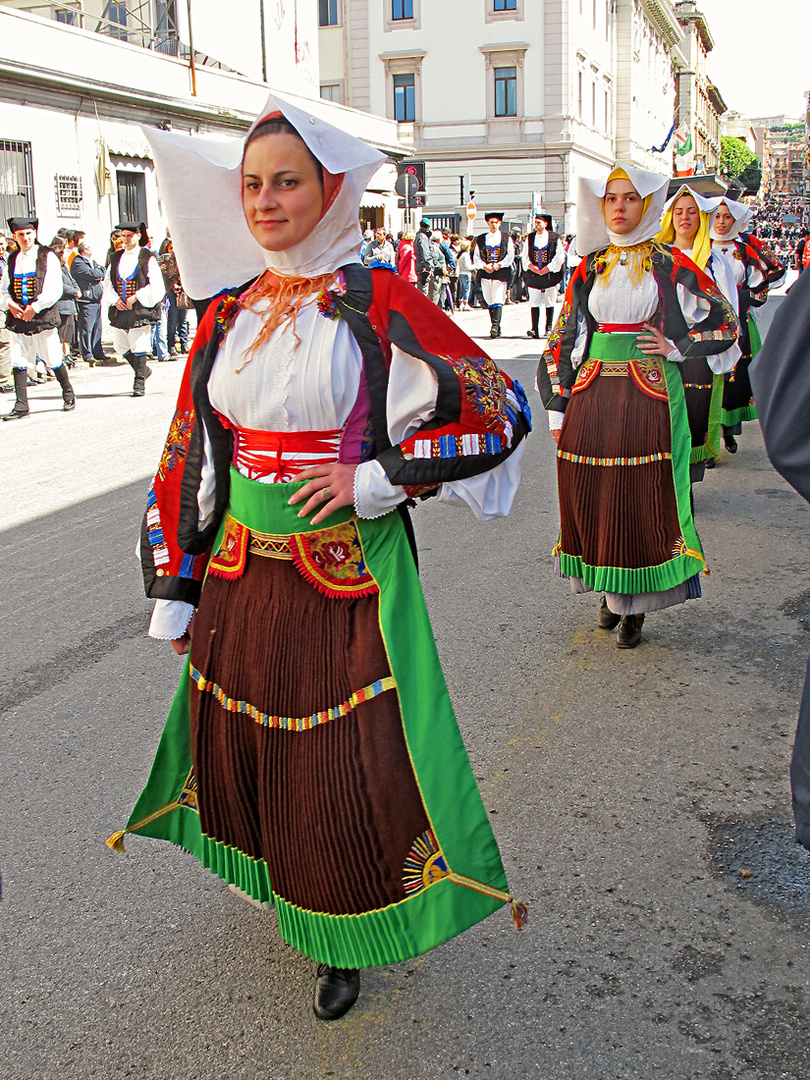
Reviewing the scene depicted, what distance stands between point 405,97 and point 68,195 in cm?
3362

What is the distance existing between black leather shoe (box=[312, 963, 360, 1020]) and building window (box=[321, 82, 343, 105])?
50551 millimetres

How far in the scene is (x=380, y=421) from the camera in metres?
2.46

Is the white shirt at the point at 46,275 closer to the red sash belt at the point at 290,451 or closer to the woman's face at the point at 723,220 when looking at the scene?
the woman's face at the point at 723,220

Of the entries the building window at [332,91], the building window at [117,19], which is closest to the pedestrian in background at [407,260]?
the building window at [117,19]

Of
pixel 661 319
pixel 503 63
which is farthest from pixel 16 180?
pixel 503 63

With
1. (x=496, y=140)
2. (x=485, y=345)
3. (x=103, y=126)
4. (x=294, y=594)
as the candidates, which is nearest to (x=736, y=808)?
(x=294, y=594)

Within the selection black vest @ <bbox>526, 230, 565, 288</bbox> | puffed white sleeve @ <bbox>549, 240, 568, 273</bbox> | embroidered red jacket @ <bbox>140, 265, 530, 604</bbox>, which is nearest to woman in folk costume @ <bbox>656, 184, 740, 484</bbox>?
embroidered red jacket @ <bbox>140, 265, 530, 604</bbox>

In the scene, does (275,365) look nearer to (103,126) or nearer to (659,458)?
(659,458)

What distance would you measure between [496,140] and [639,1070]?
48155 millimetres

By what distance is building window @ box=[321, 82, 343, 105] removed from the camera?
4931 centimetres

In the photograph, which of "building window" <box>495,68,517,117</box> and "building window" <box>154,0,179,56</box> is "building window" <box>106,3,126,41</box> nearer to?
"building window" <box>154,0,179,56</box>

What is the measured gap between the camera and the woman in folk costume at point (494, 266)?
65.0ft

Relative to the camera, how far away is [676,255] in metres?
5.04

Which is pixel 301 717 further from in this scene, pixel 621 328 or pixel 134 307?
pixel 134 307
